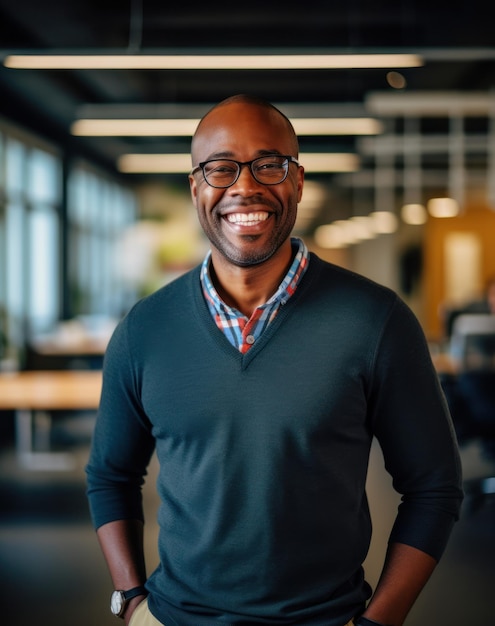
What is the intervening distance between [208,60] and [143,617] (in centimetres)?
345

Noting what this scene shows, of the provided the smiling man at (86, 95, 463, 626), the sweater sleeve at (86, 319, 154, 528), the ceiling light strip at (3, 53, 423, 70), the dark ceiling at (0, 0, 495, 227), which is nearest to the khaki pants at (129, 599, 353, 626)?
the smiling man at (86, 95, 463, 626)

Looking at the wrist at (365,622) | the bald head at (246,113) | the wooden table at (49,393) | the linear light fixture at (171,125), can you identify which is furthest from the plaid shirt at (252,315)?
the linear light fixture at (171,125)

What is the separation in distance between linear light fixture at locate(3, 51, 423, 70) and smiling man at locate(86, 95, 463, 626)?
3.03m

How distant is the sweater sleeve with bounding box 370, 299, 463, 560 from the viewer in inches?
52.5

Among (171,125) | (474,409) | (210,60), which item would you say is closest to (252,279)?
(210,60)

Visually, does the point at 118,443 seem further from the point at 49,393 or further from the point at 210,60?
the point at 210,60

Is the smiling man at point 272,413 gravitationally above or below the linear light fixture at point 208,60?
below

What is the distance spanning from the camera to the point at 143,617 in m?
1.45

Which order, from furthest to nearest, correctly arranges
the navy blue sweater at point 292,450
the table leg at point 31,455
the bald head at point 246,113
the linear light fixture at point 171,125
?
the table leg at point 31,455 < the linear light fixture at point 171,125 < the bald head at point 246,113 < the navy blue sweater at point 292,450

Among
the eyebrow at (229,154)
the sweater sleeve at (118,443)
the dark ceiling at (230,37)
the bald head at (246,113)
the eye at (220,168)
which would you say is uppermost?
the dark ceiling at (230,37)

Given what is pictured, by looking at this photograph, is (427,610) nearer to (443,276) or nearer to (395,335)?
(395,335)

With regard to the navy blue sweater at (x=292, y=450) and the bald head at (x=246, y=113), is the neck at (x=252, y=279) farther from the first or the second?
the bald head at (x=246, y=113)

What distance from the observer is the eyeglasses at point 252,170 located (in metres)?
1.39

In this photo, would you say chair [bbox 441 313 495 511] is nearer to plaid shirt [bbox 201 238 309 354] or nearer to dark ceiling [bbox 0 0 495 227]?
dark ceiling [bbox 0 0 495 227]
